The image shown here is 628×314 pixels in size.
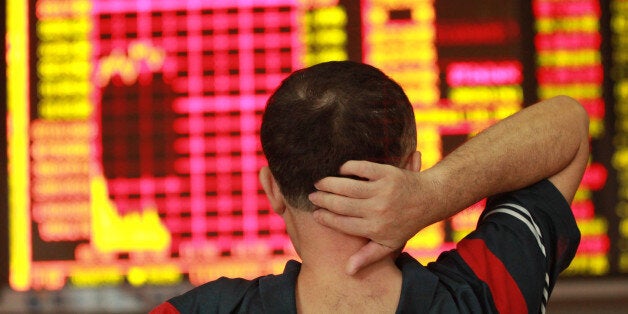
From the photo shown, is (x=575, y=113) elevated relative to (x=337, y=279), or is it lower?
elevated

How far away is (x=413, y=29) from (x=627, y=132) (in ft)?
1.53

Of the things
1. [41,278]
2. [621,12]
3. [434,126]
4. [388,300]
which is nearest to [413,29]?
[434,126]

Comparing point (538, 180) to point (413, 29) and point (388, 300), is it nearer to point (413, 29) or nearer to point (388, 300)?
point (388, 300)

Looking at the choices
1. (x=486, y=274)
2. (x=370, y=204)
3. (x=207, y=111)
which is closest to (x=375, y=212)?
(x=370, y=204)

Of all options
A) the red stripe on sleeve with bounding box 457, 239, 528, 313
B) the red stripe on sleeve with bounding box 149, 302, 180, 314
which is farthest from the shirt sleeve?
the red stripe on sleeve with bounding box 149, 302, 180, 314

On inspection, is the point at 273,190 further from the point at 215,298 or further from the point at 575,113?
the point at 575,113

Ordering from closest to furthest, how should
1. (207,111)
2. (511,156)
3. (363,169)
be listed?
(363,169) < (511,156) < (207,111)

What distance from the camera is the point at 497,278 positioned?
717 millimetres

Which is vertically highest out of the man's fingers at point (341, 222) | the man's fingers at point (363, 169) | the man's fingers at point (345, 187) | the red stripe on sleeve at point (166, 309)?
the man's fingers at point (363, 169)

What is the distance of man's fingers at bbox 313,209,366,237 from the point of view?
25.6 inches

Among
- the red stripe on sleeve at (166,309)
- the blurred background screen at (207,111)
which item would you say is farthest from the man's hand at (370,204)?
the blurred background screen at (207,111)

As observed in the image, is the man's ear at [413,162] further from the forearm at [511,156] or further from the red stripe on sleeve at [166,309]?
the red stripe on sleeve at [166,309]

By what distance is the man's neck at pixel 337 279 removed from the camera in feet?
2.19

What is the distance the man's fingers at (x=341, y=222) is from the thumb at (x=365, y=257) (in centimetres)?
1
